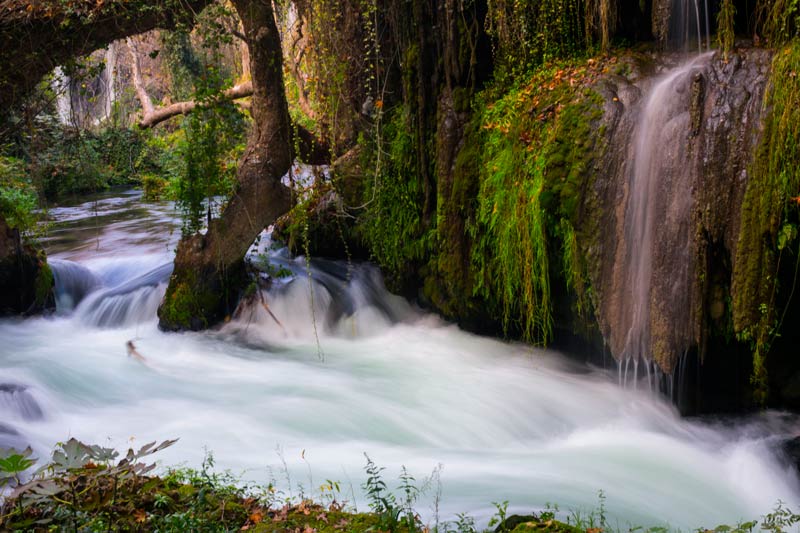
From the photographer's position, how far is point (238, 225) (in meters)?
7.61

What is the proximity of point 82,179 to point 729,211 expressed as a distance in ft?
44.8

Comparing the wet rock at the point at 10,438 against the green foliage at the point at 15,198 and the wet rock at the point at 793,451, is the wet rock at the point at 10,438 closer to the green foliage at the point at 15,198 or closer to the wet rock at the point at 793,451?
the green foliage at the point at 15,198

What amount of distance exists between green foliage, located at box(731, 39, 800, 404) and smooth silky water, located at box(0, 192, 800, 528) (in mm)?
944

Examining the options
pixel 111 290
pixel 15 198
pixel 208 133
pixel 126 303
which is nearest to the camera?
pixel 208 133

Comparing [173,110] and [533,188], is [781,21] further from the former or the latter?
[173,110]

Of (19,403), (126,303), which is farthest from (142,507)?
(126,303)

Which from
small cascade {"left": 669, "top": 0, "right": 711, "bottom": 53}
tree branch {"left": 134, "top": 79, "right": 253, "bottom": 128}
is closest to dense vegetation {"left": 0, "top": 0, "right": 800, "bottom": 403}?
small cascade {"left": 669, "top": 0, "right": 711, "bottom": 53}

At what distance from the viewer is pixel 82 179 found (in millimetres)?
14844

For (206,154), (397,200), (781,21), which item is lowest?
(397,200)

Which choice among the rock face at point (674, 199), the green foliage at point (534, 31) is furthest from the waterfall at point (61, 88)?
the rock face at point (674, 199)

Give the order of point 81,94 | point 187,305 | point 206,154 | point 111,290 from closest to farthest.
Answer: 1. point 81,94
2. point 206,154
3. point 187,305
4. point 111,290

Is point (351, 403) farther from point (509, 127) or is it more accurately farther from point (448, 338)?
point (509, 127)

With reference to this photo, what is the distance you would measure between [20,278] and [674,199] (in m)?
7.02

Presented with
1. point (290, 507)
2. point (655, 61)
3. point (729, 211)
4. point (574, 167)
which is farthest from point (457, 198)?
point (290, 507)
